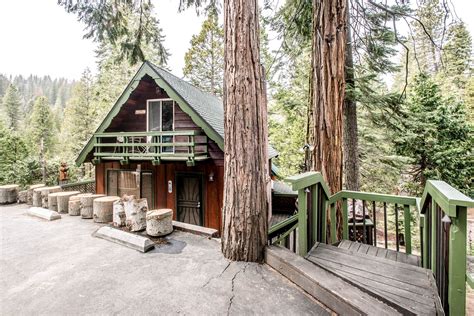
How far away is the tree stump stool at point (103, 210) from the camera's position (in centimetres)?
500

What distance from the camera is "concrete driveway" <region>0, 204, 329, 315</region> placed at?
2311mm

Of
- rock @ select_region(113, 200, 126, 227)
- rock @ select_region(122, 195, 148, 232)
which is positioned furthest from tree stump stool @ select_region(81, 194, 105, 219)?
rock @ select_region(122, 195, 148, 232)

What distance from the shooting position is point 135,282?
2.77m

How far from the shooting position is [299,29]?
5719 mm

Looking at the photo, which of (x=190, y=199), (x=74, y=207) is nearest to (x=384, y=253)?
(x=190, y=199)

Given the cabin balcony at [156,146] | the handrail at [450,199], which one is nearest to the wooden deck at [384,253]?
the handrail at [450,199]

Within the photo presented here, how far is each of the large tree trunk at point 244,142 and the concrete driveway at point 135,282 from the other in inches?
14.5

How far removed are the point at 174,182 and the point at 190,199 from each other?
897 millimetres

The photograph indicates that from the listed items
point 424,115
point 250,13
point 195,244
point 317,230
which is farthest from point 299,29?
point 424,115

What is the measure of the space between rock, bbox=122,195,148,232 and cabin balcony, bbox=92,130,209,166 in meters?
2.79

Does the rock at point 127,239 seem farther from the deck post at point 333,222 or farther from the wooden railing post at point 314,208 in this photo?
the deck post at point 333,222

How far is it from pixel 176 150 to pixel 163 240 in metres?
5.21

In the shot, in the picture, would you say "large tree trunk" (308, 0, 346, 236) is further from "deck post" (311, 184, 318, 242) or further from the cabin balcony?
the cabin balcony

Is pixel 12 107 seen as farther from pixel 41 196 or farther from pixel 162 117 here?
pixel 41 196
